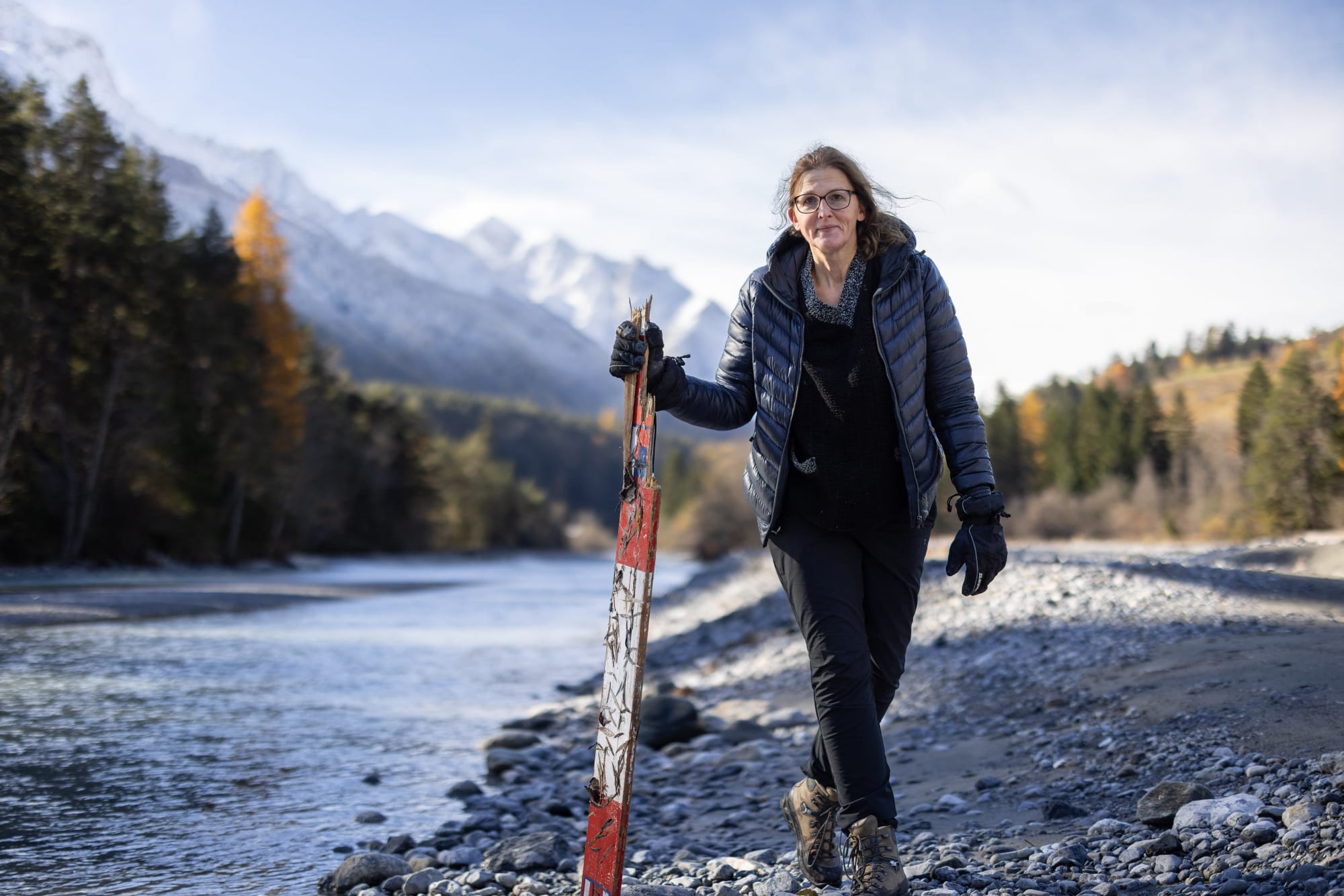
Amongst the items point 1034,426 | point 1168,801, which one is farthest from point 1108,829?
point 1034,426

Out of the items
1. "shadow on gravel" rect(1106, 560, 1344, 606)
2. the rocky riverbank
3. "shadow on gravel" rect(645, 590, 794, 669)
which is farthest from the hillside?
the rocky riverbank

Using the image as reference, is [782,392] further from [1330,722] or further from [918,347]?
[1330,722]

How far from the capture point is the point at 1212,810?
3.76 metres

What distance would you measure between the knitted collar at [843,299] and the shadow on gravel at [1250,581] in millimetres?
7218

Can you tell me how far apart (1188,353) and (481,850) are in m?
144

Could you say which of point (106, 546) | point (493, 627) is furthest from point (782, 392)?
point (106, 546)

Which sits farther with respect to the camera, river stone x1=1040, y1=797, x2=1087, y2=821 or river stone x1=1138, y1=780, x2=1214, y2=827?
river stone x1=1040, y1=797, x2=1087, y2=821

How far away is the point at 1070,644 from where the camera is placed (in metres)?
8.48

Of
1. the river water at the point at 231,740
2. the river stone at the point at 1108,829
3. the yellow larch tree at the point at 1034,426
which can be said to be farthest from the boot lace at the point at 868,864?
the yellow larch tree at the point at 1034,426

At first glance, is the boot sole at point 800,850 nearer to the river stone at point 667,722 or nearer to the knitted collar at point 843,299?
the knitted collar at point 843,299

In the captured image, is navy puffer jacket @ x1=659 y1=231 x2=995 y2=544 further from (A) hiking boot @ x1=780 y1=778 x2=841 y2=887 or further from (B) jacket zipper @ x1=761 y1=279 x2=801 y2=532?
(A) hiking boot @ x1=780 y1=778 x2=841 y2=887

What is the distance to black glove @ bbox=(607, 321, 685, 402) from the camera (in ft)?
11.0

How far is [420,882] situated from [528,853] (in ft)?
1.78

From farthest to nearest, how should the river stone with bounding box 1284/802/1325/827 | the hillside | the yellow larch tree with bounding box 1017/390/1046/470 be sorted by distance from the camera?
1. the yellow larch tree with bounding box 1017/390/1046/470
2. the hillside
3. the river stone with bounding box 1284/802/1325/827
